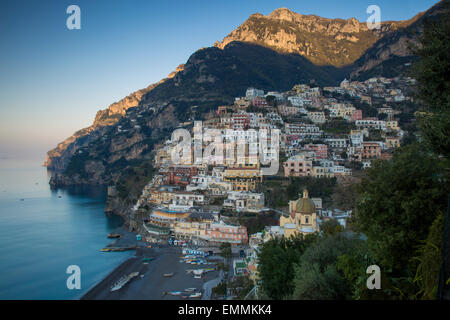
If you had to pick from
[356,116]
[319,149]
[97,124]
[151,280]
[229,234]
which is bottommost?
[151,280]

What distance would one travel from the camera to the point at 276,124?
39719 mm

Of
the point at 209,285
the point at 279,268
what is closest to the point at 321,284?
the point at 279,268

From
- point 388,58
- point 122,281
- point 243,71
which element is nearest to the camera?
point 122,281

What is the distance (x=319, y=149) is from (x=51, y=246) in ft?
79.2

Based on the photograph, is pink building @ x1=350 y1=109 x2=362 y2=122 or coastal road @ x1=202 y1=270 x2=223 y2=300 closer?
coastal road @ x1=202 y1=270 x2=223 y2=300

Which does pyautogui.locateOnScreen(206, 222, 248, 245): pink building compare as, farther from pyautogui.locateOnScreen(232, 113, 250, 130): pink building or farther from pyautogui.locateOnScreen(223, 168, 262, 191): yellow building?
pyautogui.locateOnScreen(232, 113, 250, 130): pink building

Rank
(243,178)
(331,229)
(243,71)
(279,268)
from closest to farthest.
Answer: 1. (279,268)
2. (331,229)
3. (243,178)
4. (243,71)

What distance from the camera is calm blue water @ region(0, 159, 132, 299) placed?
18734 mm

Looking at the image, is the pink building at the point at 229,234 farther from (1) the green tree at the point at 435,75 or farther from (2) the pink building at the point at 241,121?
(1) the green tree at the point at 435,75

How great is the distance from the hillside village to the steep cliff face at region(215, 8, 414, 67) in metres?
41.2

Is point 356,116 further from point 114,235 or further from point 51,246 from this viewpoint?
point 51,246

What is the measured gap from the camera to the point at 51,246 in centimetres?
2561

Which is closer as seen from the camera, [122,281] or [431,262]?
[431,262]

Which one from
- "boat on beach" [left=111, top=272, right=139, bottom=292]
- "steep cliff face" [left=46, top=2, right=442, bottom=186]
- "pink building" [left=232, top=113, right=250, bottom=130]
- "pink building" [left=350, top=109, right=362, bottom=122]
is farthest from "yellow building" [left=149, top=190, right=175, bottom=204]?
"pink building" [left=350, top=109, right=362, bottom=122]
